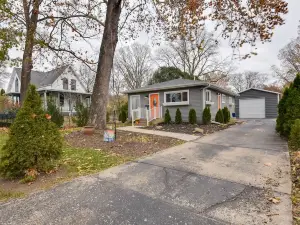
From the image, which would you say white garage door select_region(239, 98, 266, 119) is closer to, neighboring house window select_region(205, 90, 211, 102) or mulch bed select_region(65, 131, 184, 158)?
neighboring house window select_region(205, 90, 211, 102)

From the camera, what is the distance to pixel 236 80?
3984 centimetres

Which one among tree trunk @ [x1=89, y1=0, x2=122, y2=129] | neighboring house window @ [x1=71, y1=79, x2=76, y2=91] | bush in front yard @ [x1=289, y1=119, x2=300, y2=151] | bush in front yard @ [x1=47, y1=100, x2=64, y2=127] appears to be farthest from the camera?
neighboring house window @ [x1=71, y1=79, x2=76, y2=91]

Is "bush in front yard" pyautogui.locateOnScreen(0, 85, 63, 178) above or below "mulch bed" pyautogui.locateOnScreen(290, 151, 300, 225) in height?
above

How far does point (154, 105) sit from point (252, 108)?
12.5m

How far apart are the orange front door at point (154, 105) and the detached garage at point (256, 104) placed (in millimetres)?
11683

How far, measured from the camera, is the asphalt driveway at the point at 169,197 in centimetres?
227

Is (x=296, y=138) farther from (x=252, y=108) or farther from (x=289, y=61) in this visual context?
(x=289, y=61)

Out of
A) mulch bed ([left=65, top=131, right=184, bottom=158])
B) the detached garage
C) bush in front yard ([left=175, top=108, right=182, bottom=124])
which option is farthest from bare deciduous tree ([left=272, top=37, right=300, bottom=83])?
mulch bed ([left=65, top=131, right=184, bottom=158])

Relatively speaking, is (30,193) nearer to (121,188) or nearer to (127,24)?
(121,188)

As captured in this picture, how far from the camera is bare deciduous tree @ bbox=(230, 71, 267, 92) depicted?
38.7 meters

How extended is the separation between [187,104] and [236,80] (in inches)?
1278

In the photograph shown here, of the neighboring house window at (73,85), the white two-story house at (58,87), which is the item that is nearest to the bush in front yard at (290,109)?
the white two-story house at (58,87)

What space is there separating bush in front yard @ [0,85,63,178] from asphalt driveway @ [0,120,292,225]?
0.83m

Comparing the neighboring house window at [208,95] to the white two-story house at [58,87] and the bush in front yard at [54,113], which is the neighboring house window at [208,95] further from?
the white two-story house at [58,87]
